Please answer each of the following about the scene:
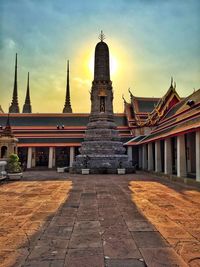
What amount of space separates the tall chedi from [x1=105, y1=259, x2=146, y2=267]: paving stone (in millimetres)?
19522

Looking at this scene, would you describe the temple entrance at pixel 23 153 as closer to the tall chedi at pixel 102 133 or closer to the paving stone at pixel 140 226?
the tall chedi at pixel 102 133

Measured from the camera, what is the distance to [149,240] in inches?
178

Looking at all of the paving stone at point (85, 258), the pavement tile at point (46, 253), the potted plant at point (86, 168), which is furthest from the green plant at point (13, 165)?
the paving stone at point (85, 258)

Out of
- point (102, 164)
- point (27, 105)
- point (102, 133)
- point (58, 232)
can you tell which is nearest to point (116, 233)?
point (58, 232)

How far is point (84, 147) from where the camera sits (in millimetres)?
25516

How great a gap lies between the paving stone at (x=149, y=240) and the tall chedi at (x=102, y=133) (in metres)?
18.3

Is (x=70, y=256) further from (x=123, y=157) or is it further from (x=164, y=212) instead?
(x=123, y=157)

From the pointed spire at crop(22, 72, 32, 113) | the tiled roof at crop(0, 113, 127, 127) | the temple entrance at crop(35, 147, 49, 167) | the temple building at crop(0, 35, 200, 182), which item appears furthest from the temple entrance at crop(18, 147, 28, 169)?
the pointed spire at crop(22, 72, 32, 113)

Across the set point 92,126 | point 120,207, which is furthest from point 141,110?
point 120,207

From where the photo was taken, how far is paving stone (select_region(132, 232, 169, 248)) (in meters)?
4.27

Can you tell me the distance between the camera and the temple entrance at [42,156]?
35938 millimetres

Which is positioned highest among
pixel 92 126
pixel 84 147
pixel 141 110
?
pixel 141 110

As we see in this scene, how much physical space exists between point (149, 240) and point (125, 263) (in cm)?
116

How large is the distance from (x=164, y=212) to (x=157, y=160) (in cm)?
1552
